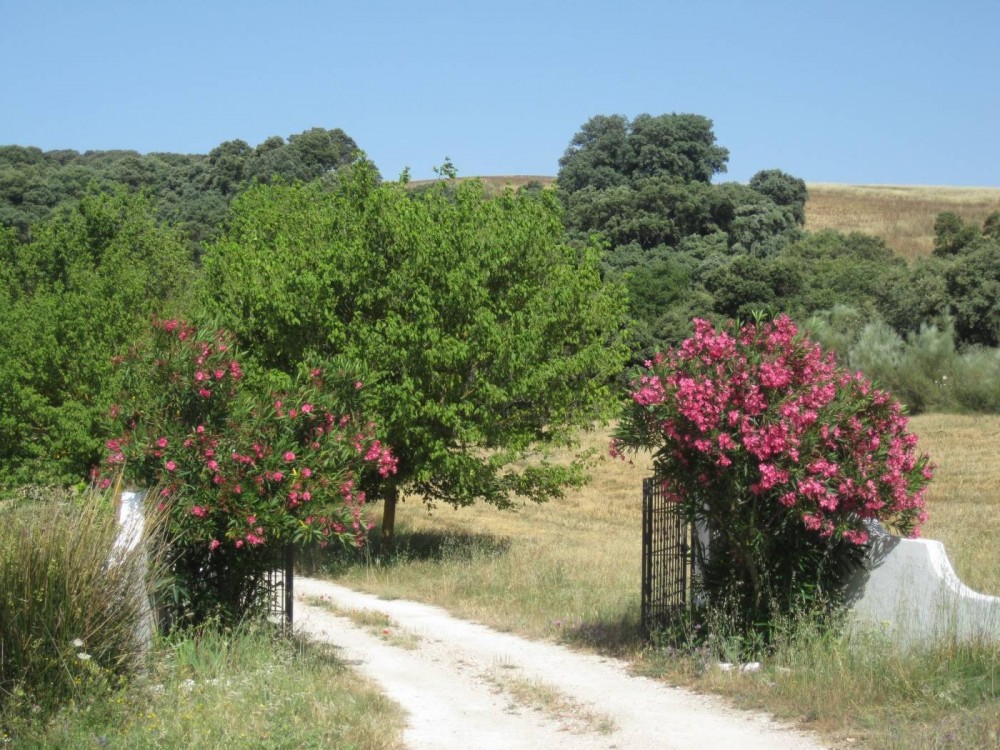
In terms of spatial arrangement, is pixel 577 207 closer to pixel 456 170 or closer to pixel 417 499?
pixel 417 499

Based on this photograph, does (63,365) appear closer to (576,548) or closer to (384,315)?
(384,315)

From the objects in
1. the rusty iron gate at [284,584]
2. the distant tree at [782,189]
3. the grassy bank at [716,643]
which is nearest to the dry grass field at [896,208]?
→ the distant tree at [782,189]

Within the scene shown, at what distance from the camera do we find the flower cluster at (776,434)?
10.2 meters

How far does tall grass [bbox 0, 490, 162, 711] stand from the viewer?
7484mm

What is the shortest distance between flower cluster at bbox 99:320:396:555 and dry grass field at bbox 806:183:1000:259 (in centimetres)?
6460

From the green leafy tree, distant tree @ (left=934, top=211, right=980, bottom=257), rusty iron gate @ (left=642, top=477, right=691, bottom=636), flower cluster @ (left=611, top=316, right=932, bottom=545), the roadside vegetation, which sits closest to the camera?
the roadside vegetation

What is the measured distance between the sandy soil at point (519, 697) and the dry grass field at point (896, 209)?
62270mm

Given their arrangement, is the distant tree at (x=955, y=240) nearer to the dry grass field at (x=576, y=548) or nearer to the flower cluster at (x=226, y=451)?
the dry grass field at (x=576, y=548)

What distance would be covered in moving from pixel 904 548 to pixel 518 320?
33.9ft

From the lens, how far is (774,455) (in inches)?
403

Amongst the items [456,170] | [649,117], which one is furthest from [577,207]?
[456,170]

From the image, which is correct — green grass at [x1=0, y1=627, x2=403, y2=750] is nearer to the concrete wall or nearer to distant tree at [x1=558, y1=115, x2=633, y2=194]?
the concrete wall

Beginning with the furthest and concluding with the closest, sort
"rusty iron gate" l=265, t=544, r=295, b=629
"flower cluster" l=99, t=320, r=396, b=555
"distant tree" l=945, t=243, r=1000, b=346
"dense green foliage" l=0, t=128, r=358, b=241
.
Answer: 1. "dense green foliage" l=0, t=128, r=358, b=241
2. "distant tree" l=945, t=243, r=1000, b=346
3. "rusty iron gate" l=265, t=544, r=295, b=629
4. "flower cluster" l=99, t=320, r=396, b=555

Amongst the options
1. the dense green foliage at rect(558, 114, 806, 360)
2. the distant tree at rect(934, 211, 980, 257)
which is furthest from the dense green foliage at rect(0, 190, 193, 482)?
the distant tree at rect(934, 211, 980, 257)
